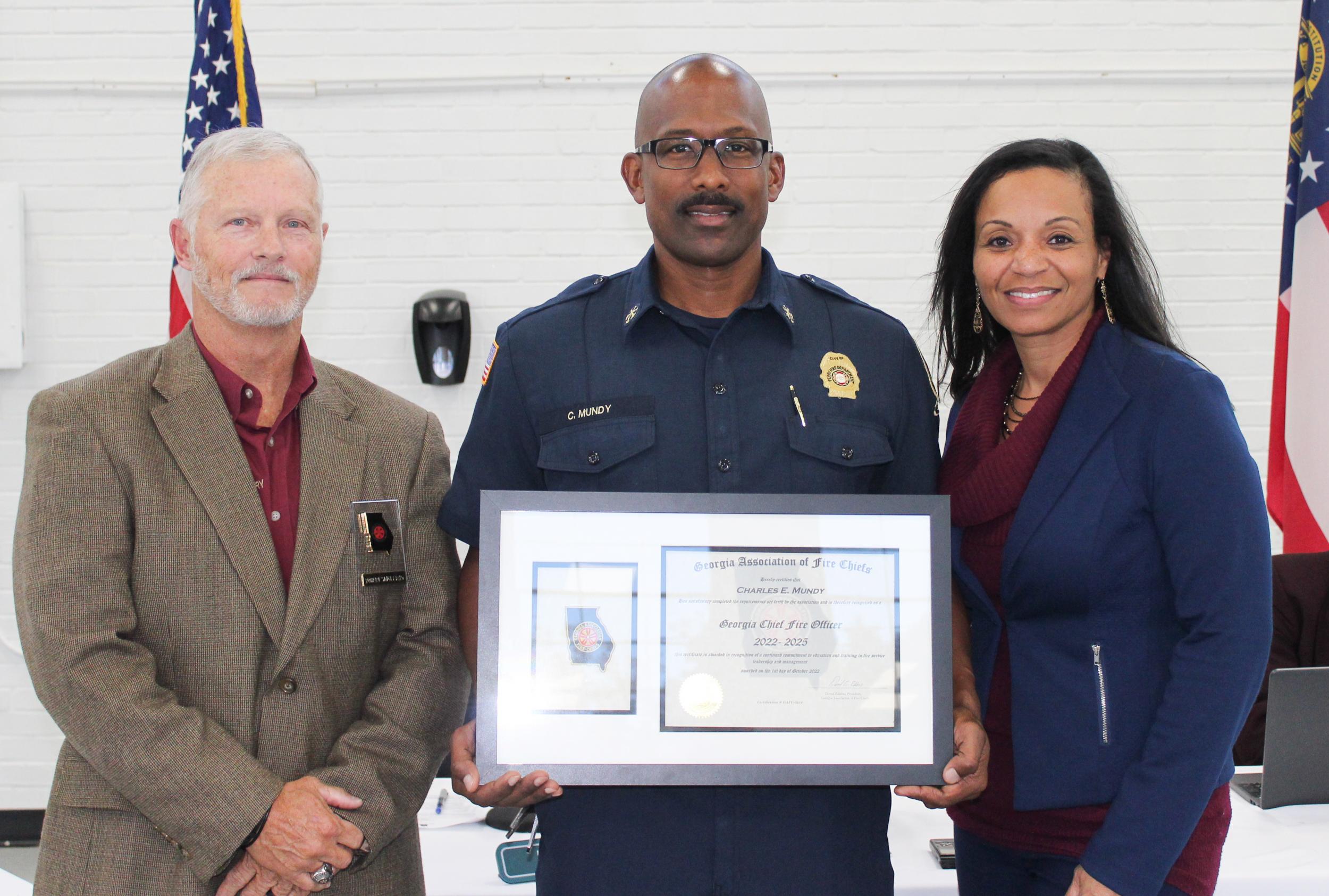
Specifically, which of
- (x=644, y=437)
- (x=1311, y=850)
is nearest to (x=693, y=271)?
(x=644, y=437)

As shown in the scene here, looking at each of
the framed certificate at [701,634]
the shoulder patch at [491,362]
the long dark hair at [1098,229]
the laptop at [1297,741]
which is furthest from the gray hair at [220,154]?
the laptop at [1297,741]

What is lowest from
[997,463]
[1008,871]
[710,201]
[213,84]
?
[1008,871]

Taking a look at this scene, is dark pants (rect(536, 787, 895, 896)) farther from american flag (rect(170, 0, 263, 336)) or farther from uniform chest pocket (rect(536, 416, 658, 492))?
american flag (rect(170, 0, 263, 336))

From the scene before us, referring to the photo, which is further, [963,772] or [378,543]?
[378,543]

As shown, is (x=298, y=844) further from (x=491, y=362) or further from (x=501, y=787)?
(x=491, y=362)

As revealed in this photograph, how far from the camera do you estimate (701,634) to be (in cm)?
163

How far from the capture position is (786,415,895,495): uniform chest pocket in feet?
5.77

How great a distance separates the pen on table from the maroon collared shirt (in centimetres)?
83

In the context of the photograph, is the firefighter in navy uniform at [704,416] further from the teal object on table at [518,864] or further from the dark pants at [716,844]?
the teal object on table at [518,864]

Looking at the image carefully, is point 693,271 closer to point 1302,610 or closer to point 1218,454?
point 1218,454

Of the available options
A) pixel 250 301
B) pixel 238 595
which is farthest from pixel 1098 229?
pixel 238 595

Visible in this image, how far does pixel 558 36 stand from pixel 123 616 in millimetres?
3044

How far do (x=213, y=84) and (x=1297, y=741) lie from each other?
340 centimetres

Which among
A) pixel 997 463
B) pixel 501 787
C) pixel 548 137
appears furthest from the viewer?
pixel 548 137
